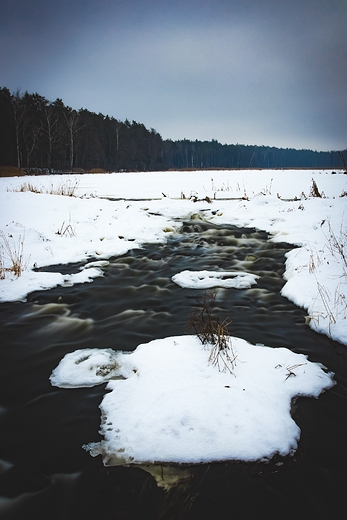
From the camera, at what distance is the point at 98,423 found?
2348mm

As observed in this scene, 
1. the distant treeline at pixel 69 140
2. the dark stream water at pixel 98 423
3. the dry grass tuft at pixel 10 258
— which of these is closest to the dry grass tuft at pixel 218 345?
the dark stream water at pixel 98 423

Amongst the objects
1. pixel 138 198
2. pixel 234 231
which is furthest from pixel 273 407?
pixel 138 198

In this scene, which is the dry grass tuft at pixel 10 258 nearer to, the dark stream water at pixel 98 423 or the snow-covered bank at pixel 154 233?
the snow-covered bank at pixel 154 233

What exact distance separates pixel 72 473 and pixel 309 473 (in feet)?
4.96

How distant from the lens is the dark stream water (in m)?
1.74

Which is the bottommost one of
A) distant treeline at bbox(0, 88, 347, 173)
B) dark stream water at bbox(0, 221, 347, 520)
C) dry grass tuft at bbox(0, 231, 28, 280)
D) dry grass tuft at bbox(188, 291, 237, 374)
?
dark stream water at bbox(0, 221, 347, 520)

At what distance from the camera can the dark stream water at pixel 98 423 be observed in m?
1.74

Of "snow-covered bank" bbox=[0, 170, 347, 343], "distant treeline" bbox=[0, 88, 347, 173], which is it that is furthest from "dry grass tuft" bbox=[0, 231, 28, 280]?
"distant treeline" bbox=[0, 88, 347, 173]

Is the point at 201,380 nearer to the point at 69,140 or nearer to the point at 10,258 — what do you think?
the point at 10,258

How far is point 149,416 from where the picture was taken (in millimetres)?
2301

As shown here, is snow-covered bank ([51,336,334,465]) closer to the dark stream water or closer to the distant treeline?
the dark stream water

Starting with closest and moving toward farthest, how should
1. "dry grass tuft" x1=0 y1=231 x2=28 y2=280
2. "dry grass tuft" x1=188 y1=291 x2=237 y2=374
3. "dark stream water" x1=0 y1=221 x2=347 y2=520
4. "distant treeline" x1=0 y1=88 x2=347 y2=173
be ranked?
"dark stream water" x1=0 y1=221 x2=347 y2=520, "dry grass tuft" x1=188 y1=291 x2=237 y2=374, "dry grass tuft" x1=0 y1=231 x2=28 y2=280, "distant treeline" x1=0 y1=88 x2=347 y2=173

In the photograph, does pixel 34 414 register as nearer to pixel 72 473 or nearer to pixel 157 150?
pixel 72 473

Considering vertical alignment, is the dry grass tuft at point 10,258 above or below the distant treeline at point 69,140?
below
